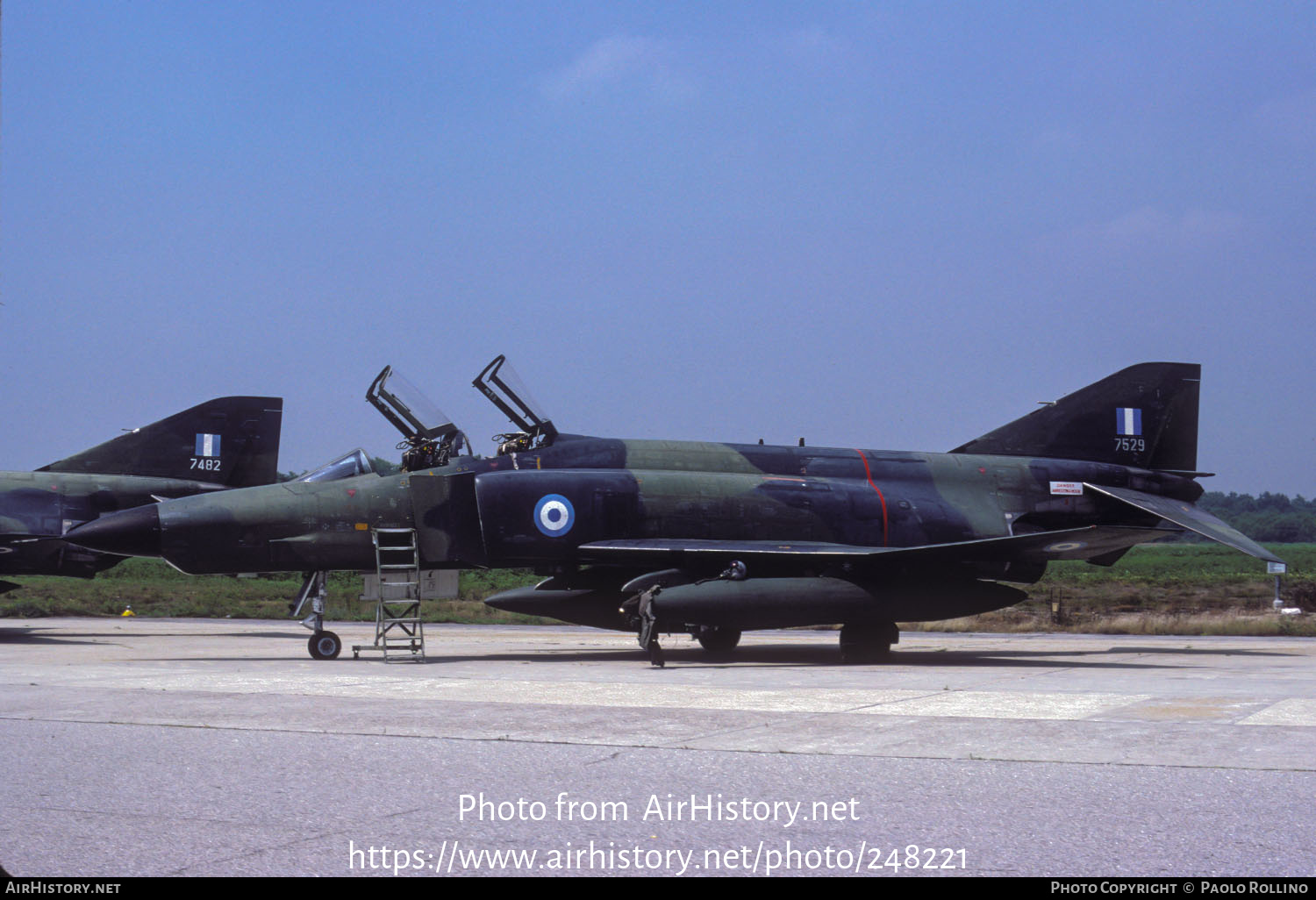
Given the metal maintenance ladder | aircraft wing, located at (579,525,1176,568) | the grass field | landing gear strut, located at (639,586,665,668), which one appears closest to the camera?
landing gear strut, located at (639,586,665,668)

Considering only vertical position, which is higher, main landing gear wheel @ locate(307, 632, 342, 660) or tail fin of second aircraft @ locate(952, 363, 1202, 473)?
tail fin of second aircraft @ locate(952, 363, 1202, 473)

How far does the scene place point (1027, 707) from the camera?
9.82 meters

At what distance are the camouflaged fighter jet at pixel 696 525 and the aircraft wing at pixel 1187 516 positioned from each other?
2.1 inches

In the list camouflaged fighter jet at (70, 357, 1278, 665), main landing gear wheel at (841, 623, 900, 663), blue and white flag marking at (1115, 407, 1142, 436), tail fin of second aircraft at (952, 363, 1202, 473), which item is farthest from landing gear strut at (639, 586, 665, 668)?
blue and white flag marking at (1115, 407, 1142, 436)

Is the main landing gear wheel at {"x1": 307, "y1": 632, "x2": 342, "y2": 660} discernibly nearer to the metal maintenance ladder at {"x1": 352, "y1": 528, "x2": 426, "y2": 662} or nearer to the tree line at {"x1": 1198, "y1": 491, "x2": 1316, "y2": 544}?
the metal maintenance ladder at {"x1": 352, "y1": 528, "x2": 426, "y2": 662}

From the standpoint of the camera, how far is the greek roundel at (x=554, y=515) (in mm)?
16812

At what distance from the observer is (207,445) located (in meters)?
24.2

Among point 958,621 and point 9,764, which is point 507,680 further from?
point 958,621

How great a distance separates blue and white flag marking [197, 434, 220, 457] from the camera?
79.3 ft

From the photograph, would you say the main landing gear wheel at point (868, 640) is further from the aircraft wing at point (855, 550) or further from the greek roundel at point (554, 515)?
the greek roundel at point (554, 515)

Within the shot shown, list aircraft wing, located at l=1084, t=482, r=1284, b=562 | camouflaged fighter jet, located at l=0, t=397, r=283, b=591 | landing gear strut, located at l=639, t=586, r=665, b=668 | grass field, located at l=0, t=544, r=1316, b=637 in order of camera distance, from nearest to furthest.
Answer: landing gear strut, located at l=639, t=586, r=665, b=668 → aircraft wing, located at l=1084, t=482, r=1284, b=562 → camouflaged fighter jet, located at l=0, t=397, r=283, b=591 → grass field, located at l=0, t=544, r=1316, b=637

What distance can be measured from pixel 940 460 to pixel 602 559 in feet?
19.8
